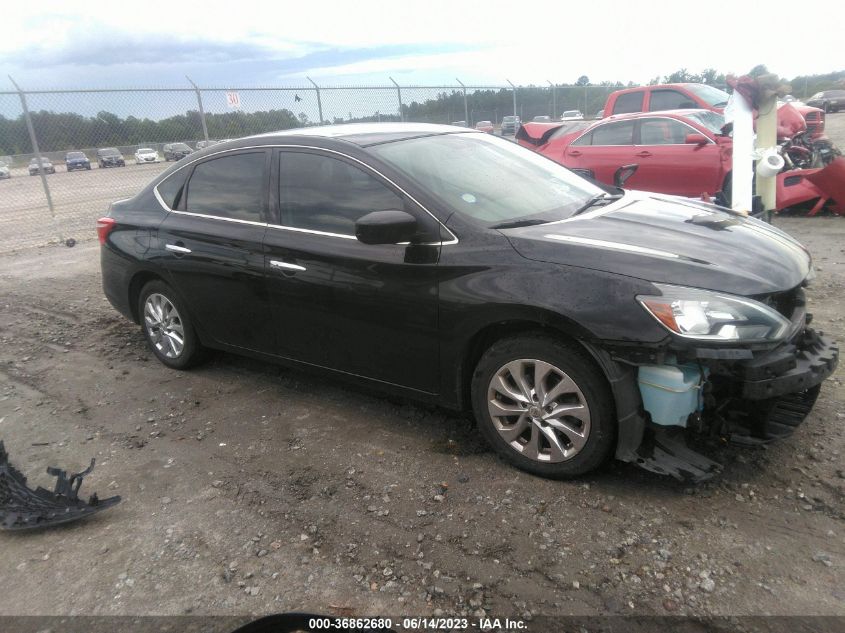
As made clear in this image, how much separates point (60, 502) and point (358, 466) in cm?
143

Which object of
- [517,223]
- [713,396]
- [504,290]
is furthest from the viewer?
[517,223]

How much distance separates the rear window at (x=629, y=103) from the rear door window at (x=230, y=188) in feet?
32.5

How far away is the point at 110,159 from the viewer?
16.0 m

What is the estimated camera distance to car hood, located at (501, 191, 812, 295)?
9.07ft

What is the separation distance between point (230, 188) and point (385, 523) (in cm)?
241

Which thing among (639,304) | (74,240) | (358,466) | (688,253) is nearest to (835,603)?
(639,304)

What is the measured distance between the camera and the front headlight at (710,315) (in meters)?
2.62

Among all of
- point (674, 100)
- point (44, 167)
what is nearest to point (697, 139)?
point (674, 100)

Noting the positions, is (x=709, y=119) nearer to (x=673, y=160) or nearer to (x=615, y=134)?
(x=673, y=160)

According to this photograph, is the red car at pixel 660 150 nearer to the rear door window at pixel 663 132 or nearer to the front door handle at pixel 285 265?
the rear door window at pixel 663 132

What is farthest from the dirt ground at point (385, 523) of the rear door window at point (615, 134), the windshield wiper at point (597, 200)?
the rear door window at point (615, 134)

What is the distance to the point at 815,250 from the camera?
7035 mm

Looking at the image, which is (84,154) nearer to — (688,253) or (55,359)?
(55,359)

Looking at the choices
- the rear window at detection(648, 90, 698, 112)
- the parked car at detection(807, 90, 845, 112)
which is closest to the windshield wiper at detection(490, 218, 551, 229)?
the rear window at detection(648, 90, 698, 112)
